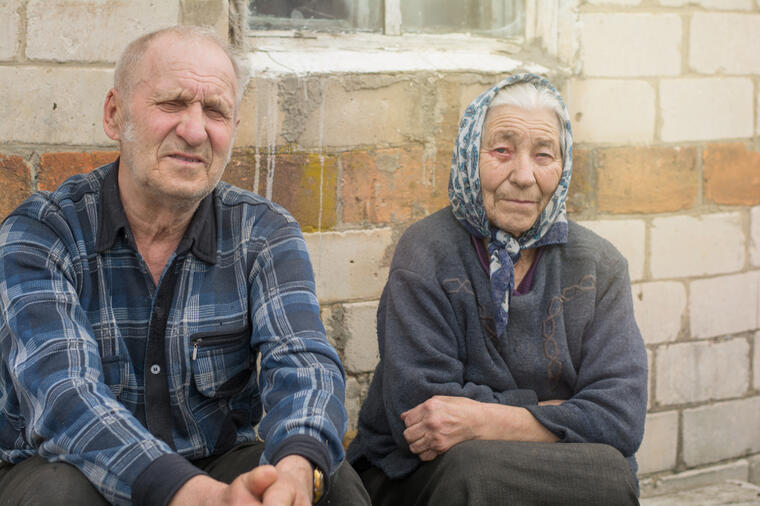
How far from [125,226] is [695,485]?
3108 millimetres

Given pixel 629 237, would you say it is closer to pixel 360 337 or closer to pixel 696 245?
pixel 696 245

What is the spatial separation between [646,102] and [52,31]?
2539mm

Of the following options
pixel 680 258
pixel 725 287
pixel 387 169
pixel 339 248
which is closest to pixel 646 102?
pixel 680 258

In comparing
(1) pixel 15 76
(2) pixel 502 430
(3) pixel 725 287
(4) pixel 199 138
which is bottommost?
(2) pixel 502 430

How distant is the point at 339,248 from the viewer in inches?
126

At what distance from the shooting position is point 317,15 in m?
3.34

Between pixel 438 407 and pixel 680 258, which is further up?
pixel 680 258

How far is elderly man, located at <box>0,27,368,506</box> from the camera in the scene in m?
1.82

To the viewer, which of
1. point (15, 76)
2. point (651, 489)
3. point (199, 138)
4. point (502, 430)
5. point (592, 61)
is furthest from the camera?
point (651, 489)

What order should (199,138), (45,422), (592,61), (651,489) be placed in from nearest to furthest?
(45,422) → (199,138) → (592,61) → (651,489)

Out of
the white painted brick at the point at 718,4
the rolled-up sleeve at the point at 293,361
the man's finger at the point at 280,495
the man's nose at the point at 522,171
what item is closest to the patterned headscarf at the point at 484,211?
the man's nose at the point at 522,171

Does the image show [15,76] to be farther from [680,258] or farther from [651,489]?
[651,489]

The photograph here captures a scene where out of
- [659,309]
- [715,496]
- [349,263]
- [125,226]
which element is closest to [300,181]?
[349,263]

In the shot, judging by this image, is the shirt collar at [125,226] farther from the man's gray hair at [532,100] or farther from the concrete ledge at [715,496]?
the concrete ledge at [715,496]
